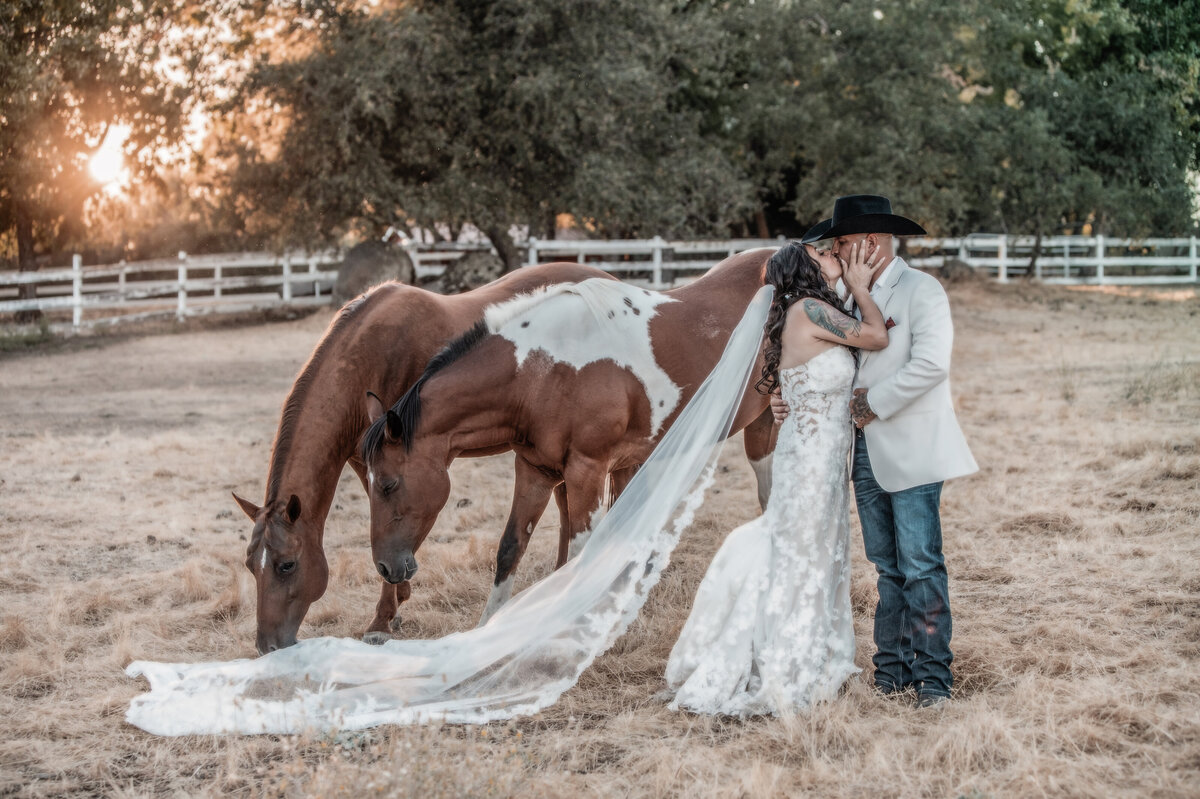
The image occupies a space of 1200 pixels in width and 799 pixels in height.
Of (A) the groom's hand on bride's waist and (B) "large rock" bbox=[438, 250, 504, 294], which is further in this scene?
(B) "large rock" bbox=[438, 250, 504, 294]

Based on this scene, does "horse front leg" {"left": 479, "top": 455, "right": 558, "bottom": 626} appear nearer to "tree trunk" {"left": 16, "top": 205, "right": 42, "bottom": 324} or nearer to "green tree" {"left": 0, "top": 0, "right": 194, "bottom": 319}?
"green tree" {"left": 0, "top": 0, "right": 194, "bottom": 319}

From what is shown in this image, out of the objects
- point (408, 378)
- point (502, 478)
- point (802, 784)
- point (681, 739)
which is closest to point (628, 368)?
point (408, 378)

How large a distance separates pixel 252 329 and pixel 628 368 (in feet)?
51.0

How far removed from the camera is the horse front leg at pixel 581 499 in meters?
5.02

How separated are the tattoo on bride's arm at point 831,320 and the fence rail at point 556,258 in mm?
16335

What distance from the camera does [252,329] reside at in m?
19.3

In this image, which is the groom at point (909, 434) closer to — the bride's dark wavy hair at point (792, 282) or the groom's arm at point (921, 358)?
the groom's arm at point (921, 358)


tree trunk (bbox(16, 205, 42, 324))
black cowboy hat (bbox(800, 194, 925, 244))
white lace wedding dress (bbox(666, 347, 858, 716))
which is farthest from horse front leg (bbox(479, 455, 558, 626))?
tree trunk (bbox(16, 205, 42, 324))

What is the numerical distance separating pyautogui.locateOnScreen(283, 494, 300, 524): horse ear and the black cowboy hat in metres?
2.53

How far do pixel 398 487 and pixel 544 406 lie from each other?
873mm

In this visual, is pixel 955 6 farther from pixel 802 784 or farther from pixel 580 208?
pixel 802 784

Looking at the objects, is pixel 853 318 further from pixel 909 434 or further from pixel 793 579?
pixel 793 579

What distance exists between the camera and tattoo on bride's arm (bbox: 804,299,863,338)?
154 inches

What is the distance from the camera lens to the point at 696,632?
13.4ft
